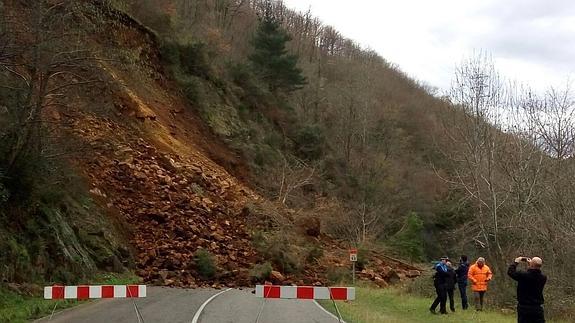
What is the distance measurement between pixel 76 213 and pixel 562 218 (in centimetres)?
1838

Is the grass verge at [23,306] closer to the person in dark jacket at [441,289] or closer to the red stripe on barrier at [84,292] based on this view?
the red stripe on barrier at [84,292]

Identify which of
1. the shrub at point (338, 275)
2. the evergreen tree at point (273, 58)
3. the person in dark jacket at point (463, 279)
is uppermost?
the evergreen tree at point (273, 58)

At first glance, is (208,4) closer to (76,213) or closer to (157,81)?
(157,81)

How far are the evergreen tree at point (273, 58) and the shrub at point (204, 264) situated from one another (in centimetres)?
3352

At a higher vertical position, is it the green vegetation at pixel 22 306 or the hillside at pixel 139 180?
the hillside at pixel 139 180

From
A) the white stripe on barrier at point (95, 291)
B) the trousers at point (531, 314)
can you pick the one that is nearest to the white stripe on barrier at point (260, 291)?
the white stripe on barrier at point (95, 291)

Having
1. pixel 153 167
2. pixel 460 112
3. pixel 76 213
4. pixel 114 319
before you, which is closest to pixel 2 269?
pixel 114 319

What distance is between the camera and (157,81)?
139 feet

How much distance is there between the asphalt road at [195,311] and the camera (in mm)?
13914

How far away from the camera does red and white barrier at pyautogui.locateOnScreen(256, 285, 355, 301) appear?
36.5 ft

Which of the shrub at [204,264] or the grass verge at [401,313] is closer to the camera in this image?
the grass verge at [401,313]

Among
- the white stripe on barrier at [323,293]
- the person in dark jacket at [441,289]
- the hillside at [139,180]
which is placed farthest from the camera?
the hillside at [139,180]

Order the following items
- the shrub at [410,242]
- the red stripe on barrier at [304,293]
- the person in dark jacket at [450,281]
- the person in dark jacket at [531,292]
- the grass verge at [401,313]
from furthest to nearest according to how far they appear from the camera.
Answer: the shrub at [410,242]
the person in dark jacket at [450,281]
the grass verge at [401,313]
the red stripe on barrier at [304,293]
the person in dark jacket at [531,292]

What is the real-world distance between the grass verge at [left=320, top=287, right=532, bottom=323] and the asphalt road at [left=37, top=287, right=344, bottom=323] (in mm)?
725
